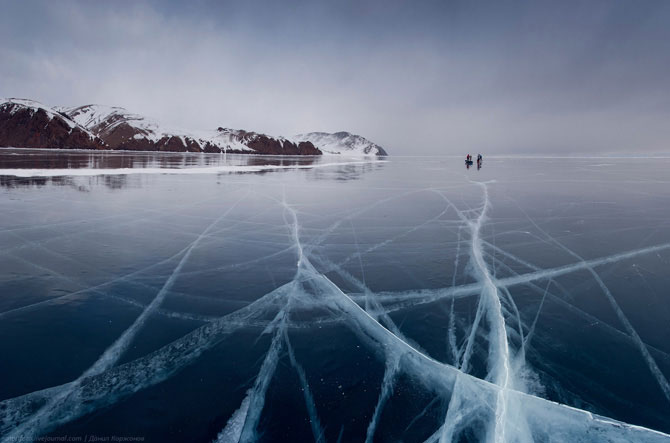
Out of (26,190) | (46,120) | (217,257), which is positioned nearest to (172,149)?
(46,120)

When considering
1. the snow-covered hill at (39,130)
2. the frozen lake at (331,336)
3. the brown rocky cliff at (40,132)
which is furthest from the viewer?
the snow-covered hill at (39,130)

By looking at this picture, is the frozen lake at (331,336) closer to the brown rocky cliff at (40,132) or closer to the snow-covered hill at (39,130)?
the brown rocky cliff at (40,132)

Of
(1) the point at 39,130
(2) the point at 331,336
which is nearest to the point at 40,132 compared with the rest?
(1) the point at 39,130

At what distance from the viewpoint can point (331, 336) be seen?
12.2 feet

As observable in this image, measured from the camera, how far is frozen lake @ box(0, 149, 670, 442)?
2.64m

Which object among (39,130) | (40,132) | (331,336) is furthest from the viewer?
(39,130)

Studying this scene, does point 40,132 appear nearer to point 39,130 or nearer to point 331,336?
point 39,130

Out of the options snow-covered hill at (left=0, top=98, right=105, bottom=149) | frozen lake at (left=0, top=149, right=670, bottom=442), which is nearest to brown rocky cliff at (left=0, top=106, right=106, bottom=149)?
snow-covered hill at (left=0, top=98, right=105, bottom=149)

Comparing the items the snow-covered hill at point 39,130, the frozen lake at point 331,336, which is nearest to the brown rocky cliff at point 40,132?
the snow-covered hill at point 39,130

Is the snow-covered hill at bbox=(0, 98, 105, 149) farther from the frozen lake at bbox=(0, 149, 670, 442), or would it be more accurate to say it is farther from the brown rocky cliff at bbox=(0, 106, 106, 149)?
the frozen lake at bbox=(0, 149, 670, 442)

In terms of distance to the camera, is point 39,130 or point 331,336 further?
point 39,130

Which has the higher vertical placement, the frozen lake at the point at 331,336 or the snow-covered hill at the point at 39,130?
the snow-covered hill at the point at 39,130

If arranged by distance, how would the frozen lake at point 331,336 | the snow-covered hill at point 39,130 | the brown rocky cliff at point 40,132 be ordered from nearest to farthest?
the frozen lake at point 331,336 → the brown rocky cliff at point 40,132 → the snow-covered hill at point 39,130

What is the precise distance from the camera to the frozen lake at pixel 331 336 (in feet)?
8.67
